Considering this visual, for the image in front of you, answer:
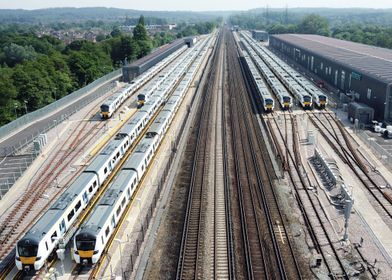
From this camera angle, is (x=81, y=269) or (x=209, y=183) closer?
(x=81, y=269)

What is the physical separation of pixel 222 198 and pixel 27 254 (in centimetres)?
1422

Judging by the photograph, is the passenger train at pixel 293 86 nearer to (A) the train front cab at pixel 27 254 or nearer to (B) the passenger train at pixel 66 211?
(B) the passenger train at pixel 66 211

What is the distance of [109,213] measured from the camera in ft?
75.9

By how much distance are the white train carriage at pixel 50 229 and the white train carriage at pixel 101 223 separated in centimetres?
163

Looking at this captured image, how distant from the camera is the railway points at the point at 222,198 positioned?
21.5m

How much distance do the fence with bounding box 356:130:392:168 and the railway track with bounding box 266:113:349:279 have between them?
7194mm

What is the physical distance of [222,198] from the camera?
96.4 feet

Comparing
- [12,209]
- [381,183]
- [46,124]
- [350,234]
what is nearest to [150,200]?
[12,209]

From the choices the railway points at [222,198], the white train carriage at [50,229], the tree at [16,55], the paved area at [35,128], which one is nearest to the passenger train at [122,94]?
the railway points at [222,198]

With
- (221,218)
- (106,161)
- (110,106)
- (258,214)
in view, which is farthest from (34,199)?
(110,106)

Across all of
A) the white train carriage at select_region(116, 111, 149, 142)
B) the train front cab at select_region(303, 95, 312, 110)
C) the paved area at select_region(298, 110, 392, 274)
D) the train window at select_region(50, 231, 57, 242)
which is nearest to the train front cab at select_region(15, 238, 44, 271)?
the train window at select_region(50, 231, 57, 242)

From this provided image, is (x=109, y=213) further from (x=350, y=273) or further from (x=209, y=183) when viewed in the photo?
(x=350, y=273)

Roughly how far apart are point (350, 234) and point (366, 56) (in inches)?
1915

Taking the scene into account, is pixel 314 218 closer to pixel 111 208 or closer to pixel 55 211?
pixel 111 208
